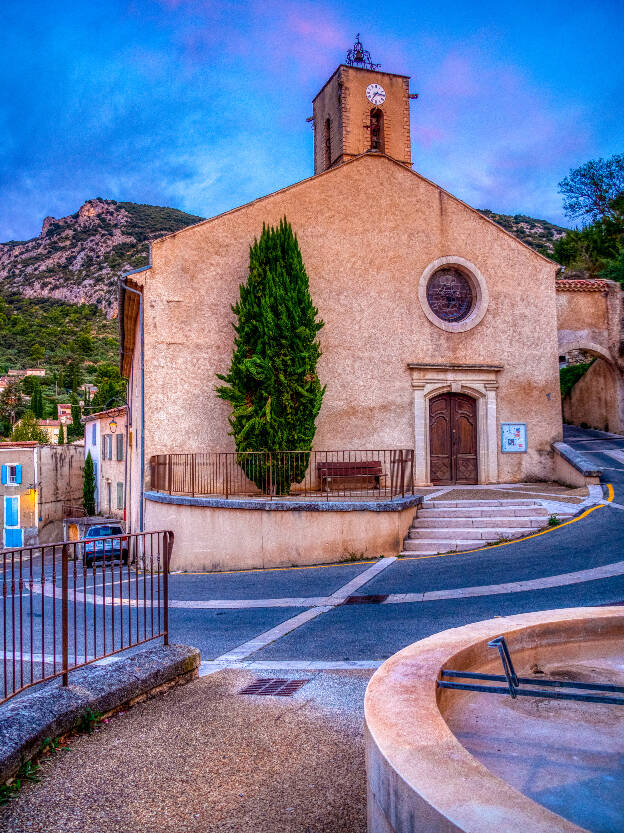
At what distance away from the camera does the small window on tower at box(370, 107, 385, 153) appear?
2362 centimetres

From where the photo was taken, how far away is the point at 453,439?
18.9m

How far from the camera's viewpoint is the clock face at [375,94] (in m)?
23.6

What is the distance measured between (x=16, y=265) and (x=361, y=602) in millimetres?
110033

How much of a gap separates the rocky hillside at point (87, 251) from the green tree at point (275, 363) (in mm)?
74622

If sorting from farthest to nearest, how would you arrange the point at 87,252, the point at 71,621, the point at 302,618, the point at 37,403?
the point at 87,252 → the point at 37,403 → the point at 71,621 → the point at 302,618

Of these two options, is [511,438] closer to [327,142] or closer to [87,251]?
[327,142]

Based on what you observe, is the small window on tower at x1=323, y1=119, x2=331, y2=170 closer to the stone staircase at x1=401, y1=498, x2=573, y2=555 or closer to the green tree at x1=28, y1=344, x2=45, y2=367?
the stone staircase at x1=401, y1=498, x2=573, y2=555

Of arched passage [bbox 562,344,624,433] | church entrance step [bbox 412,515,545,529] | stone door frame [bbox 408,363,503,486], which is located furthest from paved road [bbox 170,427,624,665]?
arched passage [bbox 562,344,624,433]

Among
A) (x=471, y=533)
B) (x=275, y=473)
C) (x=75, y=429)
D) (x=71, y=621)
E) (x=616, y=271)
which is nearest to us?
(x=71, y=621)

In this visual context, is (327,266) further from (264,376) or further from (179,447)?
(179,447)

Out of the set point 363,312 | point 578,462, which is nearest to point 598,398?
point 578,462

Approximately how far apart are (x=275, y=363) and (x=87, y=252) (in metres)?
92.0

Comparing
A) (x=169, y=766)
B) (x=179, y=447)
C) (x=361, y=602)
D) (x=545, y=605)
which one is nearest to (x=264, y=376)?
(x=179, y=447)

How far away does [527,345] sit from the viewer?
1936cm
